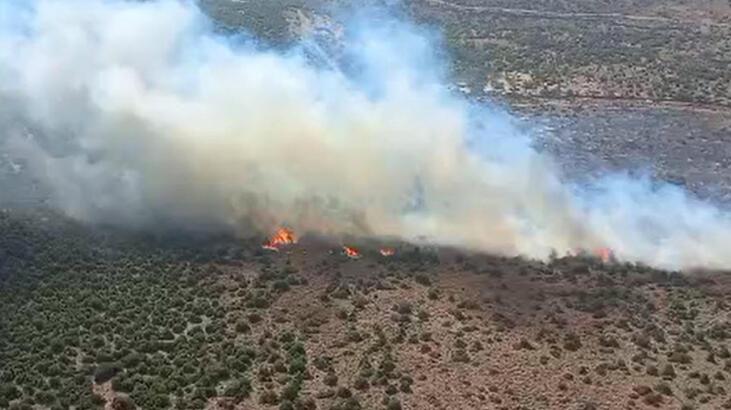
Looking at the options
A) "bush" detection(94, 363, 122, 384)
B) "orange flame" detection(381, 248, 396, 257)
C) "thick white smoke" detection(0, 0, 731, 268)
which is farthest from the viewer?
"thick white smoke" detection(0, 0, 731, 268)


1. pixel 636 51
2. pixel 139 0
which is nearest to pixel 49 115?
pixel 139 0

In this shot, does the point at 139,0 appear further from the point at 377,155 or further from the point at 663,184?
the point at 663,184

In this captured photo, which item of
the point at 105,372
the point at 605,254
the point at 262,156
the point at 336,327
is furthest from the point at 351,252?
the point at 105,372

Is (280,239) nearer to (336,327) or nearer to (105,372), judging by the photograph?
(336,327)

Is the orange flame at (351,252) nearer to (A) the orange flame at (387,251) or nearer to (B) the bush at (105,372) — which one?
(A) the orange flame at (387,251)

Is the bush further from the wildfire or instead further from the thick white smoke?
the thick white smoke

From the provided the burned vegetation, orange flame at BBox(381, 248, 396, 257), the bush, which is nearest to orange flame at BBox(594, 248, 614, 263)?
the burned vegetation

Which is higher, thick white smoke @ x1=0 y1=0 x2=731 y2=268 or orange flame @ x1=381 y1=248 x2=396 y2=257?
thick white smoke @ x1=0 y1=0 x2=731 y2=268
